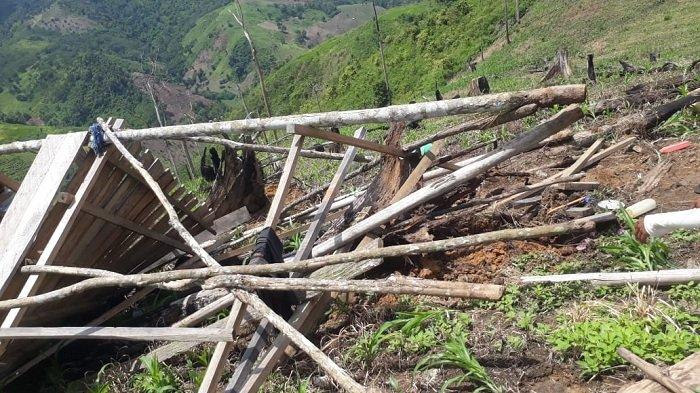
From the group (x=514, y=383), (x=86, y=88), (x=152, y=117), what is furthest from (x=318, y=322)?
(x=86, y=88)

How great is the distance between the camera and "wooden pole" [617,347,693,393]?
198cm

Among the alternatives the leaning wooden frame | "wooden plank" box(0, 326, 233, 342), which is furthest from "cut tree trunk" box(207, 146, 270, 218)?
"wooden plank" box(0, 326, 233, 342)

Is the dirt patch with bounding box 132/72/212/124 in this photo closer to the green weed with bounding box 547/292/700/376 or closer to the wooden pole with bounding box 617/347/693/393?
the green weed with bounding box 547/292/700/376

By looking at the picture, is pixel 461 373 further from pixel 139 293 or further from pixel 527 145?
pixel 139 293

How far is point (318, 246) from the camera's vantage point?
3.88 meters

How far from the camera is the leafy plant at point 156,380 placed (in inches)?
130

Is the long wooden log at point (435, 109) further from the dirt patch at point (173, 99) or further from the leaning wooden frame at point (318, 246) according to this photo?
the dirt patch at point (173, 99)

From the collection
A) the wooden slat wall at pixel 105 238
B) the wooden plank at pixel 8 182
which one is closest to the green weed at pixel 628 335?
the wooden slat wall at pixel 105 238

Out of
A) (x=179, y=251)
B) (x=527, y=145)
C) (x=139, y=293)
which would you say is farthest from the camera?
(x=179, y=251)

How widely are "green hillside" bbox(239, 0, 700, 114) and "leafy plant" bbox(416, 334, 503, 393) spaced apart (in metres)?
9.11

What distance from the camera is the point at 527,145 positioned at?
3.54m

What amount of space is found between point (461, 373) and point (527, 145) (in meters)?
1.70

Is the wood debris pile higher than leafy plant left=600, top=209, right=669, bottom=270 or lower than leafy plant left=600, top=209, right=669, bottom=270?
higher

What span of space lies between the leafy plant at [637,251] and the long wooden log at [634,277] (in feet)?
0.53
